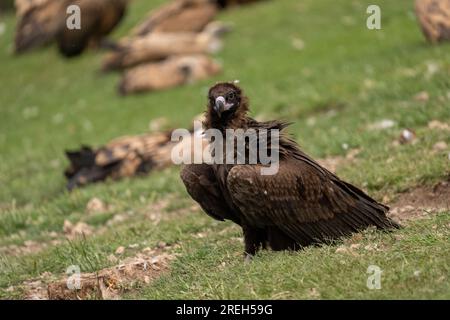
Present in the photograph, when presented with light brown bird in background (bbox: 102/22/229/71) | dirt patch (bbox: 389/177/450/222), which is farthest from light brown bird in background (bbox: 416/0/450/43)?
dirt patch (bbox: 389/177/450/222)

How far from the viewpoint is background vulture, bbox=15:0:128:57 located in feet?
76.8

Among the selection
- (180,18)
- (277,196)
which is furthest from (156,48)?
(277,196)

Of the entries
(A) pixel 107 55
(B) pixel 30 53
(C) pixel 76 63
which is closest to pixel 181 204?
(A) pixel 107 55

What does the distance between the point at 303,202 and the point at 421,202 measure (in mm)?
1915

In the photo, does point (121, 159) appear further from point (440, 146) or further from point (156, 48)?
point (156, 48)

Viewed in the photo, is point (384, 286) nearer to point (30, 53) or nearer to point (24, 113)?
point (24, 113)

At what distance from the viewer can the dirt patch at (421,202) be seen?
26.1 ft

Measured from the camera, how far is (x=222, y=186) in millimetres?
7145

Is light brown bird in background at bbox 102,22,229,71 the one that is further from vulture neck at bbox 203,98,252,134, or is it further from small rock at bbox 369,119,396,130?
vulture neck at bbox 203,98,252,134

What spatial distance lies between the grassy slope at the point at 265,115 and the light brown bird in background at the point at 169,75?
17.7 inches

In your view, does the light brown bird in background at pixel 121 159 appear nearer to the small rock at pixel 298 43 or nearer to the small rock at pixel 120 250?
the small rock at pixel 120 250

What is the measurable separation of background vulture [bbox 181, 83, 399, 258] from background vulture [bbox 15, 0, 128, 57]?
1654cm

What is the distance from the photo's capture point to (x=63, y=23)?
23594 millimetres
